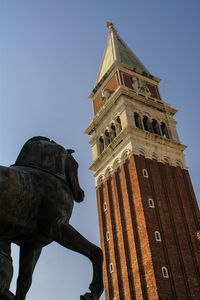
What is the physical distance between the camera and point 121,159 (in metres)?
26.8

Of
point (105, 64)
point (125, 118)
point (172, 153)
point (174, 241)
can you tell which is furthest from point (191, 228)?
point (105, 64)

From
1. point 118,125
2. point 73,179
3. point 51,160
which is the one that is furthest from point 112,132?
point 51,160

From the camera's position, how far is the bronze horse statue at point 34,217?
3035 millimetres

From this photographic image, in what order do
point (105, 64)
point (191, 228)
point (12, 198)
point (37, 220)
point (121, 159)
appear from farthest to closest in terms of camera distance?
point (105, 64) → point (121, 159) → point (191, 228) → point (37, 220) → point (12, 198)

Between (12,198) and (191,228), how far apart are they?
A: 22519mm

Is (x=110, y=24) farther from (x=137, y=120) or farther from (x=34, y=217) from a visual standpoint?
(x=34, y=217)

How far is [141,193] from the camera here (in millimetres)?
23469

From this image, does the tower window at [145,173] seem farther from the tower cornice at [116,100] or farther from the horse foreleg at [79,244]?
the horse foreleg at [79,244]

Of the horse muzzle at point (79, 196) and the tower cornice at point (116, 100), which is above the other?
the tower cornice at point (116, 100)

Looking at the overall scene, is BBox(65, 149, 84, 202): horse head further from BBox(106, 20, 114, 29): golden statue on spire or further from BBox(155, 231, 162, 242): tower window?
BBox(106, 20, 114, 29): golden statue on spire

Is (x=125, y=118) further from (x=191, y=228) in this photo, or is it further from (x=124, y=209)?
(x=191, y=228)

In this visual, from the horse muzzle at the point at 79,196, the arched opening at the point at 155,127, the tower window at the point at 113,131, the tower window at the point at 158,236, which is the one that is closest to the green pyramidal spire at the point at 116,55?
the tower window at the point at 113,131

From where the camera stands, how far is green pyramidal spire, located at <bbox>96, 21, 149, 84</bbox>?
36.5m

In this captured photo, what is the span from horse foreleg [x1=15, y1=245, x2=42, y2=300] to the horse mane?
778 mm
